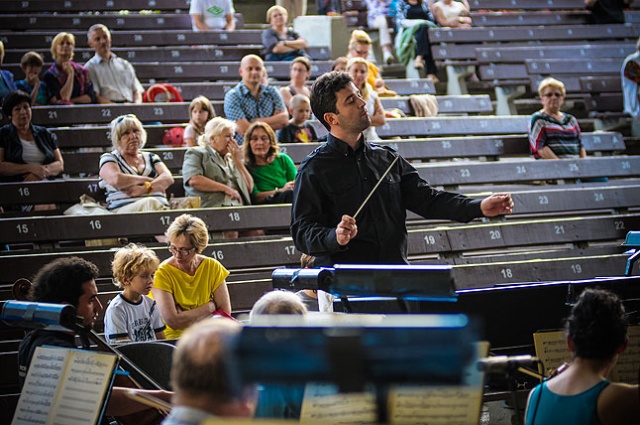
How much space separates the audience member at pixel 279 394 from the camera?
7.55ft

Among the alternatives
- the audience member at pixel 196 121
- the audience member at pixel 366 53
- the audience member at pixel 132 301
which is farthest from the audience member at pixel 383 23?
the audience member at pixel 132 301

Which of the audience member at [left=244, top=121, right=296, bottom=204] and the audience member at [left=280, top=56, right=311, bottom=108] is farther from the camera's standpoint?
the audience member at [left=280, top=56, right=311, bottom=108]

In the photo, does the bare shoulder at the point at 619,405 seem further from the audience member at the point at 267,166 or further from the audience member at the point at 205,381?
the audience member at the point at 267,166

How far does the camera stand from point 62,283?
348 cm

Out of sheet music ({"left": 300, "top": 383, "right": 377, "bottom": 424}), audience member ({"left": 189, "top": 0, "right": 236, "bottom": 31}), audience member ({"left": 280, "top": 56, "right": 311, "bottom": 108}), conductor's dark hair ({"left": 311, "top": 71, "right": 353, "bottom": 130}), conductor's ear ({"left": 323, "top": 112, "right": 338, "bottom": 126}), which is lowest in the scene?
sheet music ({"left": 300, "top": 383, "right": 377, "bottom": 424})

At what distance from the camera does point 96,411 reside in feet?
8.93

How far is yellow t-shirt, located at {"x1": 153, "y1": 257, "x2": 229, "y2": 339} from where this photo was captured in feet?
16.9

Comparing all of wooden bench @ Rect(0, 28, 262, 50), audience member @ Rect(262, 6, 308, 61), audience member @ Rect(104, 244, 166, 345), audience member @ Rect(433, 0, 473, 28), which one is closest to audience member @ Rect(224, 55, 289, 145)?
audience member @ Rect(262, 6, 308, 61)

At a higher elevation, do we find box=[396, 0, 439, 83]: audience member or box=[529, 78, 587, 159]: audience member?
box=[396, 0, 439, 83]: audience member

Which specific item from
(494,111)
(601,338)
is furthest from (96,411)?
(494,111)

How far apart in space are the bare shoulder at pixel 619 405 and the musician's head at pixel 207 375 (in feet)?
4.14

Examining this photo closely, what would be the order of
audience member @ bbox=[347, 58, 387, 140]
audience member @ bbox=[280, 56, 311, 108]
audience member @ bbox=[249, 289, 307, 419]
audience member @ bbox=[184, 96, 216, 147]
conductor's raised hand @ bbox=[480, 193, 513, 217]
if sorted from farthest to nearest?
1. audience member @ bbox=[280, 56, 311, 108]
2. audience member @ bbox=[347, 58, 387, 140]
3. audience member @ bbox=[184, 96, 216, 147]
4. conductor's raised hand @ bbox=[480, 193, 513, 217]
5. audience member @ bbox=[249, 289, 307, 419]

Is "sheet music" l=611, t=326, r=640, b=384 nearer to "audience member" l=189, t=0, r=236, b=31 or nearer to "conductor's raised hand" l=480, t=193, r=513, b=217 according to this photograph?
"conductor's raised hand" l=480, t=193, r=513, b=217

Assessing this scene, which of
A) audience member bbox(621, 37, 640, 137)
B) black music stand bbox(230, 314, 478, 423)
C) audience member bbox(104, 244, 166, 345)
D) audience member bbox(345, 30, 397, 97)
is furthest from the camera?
audience member bbox(345, 30, 397, 97)
